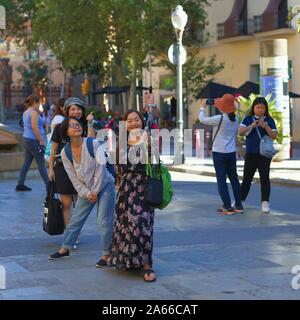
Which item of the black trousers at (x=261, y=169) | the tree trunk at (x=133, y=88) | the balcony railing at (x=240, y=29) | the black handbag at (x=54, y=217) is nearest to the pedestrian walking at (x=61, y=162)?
the black handbag at (x=54, y=217)

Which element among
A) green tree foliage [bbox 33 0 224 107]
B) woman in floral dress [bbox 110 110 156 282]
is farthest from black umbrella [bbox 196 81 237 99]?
woman in floral dress [bbox 110 110 156 282]

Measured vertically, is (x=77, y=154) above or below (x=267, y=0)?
below

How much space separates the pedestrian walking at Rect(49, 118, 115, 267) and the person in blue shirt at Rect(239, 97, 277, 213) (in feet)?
13.3

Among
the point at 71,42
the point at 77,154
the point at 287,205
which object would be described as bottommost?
the point at 287,205

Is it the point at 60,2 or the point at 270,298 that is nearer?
the point at 270,298

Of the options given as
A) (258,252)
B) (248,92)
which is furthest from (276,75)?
(258,252)

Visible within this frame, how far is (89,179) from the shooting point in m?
8.30

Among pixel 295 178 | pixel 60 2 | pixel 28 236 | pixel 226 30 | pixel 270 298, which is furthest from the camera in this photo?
pixel 226 30

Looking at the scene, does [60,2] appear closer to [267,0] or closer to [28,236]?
[267,0]

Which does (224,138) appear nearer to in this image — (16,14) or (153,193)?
(153,193)

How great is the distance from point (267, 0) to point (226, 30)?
10.7ft

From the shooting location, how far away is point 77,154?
8.40 m

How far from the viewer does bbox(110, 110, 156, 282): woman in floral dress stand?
25.0 feet

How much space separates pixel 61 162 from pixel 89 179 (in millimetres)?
837
